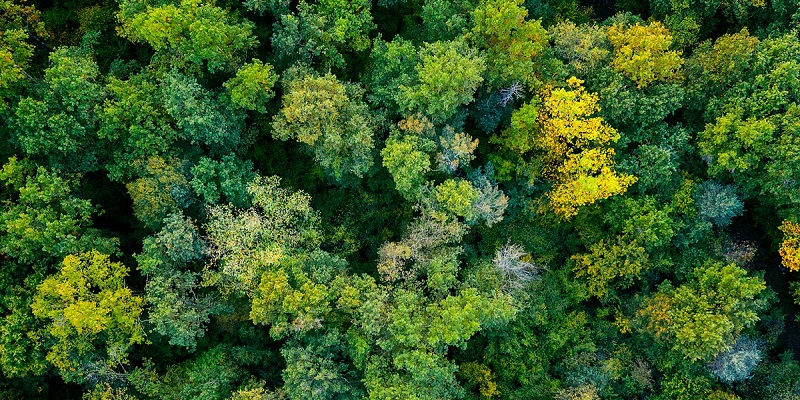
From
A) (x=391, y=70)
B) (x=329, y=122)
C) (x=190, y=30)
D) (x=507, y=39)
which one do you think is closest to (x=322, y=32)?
(x=391, y=70)

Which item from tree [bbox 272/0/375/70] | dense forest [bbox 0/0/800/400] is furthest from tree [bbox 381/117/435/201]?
tree [bbox 272/0/375/70]

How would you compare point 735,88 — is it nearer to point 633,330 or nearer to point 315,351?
point 633,330

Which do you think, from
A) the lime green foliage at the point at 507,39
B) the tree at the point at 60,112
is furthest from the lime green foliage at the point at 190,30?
the lime green foliage at the point at 507,39

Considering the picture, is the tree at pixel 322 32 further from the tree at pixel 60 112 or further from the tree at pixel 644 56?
the tree at pixel 644 56

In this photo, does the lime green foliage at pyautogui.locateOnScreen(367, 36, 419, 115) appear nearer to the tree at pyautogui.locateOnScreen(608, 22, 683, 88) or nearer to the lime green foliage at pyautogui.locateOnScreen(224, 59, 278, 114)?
the lime green foliage at pyautogui.locateOnScreen(224, 59, 278, 114)

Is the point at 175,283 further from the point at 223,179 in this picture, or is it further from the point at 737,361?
the point at 737,361

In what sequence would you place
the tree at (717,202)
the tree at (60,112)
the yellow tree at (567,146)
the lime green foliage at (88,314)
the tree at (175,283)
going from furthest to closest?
1. the tree at (717,202)
2. the yellow tree at (567,146)
3. the tree at (60,112)
4. the tree at (175,283)
5. the lime green foliage at (88,314)

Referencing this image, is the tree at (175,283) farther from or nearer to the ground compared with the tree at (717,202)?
nearer to the ground
